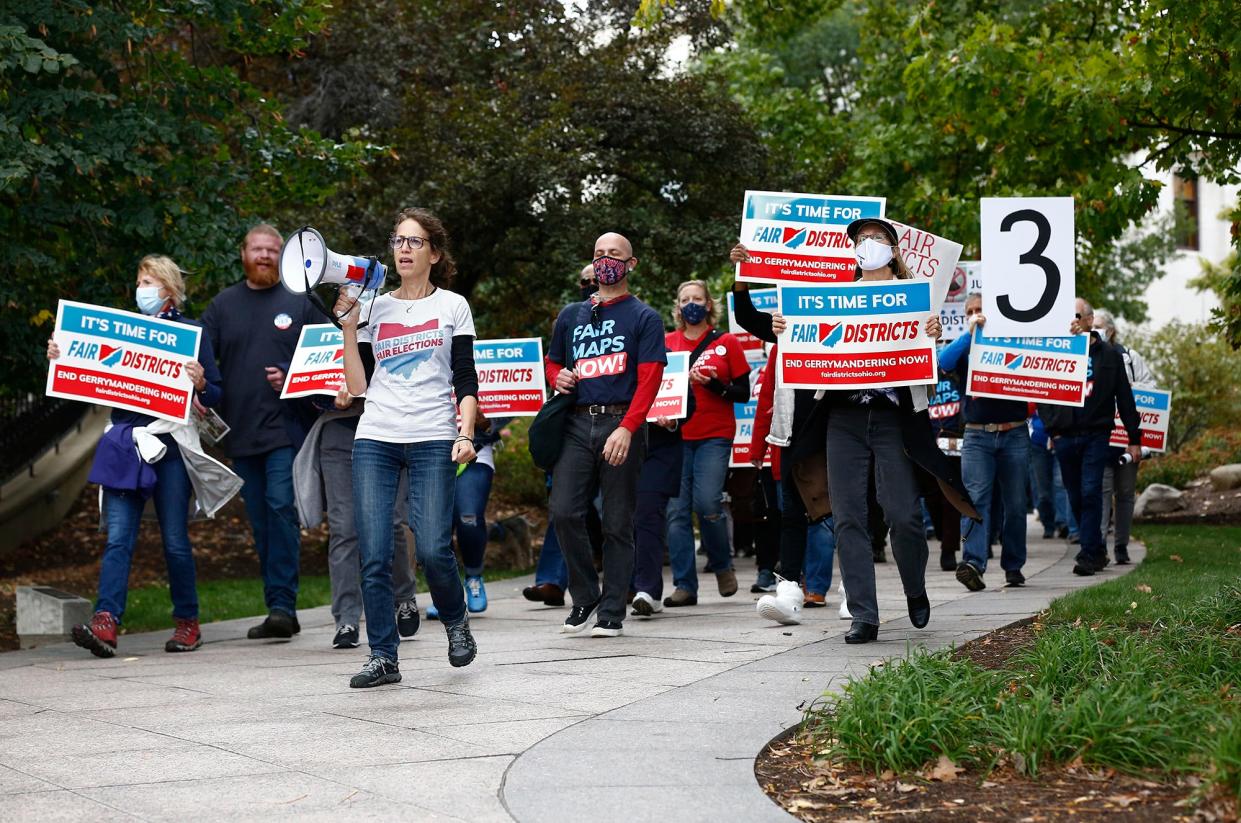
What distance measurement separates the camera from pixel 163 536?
27.4 ft

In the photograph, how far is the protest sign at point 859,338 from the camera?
750 centimetres

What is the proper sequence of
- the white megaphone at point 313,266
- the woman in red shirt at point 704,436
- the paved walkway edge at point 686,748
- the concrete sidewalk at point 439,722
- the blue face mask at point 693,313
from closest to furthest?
the paved walkway edge at point 686,748
the concrete sidewalk at point 439,722
the white megaphone at point 313,266
the woman in red shirt at point 704,436
the blue face mask at point 693,313

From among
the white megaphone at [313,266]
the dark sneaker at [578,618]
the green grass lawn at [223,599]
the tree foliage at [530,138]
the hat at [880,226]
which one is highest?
the tree foliage at [530,138]

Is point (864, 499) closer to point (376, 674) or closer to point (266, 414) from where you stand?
point (376, 674)

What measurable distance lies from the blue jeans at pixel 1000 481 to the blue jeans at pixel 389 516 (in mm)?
4924

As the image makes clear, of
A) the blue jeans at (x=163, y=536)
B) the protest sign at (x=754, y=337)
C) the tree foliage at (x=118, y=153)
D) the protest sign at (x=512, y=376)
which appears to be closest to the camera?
the blue jeans at (x=163, y=536)

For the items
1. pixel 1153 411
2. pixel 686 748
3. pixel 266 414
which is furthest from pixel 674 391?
pixel 1153 411

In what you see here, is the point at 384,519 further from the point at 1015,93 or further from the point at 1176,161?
the point at 1176,161

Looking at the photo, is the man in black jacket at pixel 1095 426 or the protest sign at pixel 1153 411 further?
the protest sign at pixel 1153 411

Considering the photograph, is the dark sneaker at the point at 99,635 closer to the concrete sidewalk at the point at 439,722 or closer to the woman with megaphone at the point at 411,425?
the concrete sidewalk at the point at 439,722

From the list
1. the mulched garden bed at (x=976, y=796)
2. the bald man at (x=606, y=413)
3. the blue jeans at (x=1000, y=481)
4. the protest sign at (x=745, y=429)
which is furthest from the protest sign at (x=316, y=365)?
the blue jeans at (x=1000, y=481)

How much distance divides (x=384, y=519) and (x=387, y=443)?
323 millimetres

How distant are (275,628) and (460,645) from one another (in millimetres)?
2267

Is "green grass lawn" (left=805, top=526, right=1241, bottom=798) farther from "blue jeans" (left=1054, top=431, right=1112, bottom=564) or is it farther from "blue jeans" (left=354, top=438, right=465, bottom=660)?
"blue jeans" (left=1054, top=431, right=1112, bottom=564)
